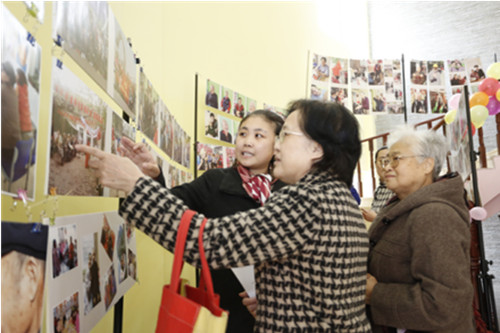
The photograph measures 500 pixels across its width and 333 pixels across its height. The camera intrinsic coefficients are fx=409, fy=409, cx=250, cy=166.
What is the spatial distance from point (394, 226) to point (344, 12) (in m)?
7.33

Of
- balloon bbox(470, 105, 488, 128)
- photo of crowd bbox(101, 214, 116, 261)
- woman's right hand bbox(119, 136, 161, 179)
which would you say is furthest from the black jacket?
balloon bbox(470, 105, 488, 128)

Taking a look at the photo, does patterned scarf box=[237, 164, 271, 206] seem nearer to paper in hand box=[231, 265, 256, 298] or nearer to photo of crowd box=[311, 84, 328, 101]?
paper in hand box=[231, 265, 256, 298]

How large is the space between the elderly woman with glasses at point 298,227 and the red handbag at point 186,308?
22 mm

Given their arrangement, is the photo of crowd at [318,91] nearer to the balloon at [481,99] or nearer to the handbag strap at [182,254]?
the balloon at [481,99]

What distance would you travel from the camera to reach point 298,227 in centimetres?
105

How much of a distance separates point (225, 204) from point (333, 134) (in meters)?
0.68

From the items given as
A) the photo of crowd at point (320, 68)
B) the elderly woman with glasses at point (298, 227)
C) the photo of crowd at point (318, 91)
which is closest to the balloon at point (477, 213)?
the elderly woman with glasses at point (298, 227)

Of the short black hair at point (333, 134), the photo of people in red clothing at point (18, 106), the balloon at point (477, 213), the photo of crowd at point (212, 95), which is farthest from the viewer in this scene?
the photo of crowd at point (212, 95)

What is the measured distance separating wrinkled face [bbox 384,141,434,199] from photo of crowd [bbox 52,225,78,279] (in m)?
1.52

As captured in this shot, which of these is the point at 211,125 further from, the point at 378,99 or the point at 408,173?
the point at 378,99

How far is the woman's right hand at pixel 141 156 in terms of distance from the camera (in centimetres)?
154

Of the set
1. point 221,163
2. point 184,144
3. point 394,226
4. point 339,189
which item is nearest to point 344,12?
point 221,163

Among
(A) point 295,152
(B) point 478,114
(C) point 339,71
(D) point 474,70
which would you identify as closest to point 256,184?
(A) point 295,152

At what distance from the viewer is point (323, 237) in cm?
109
